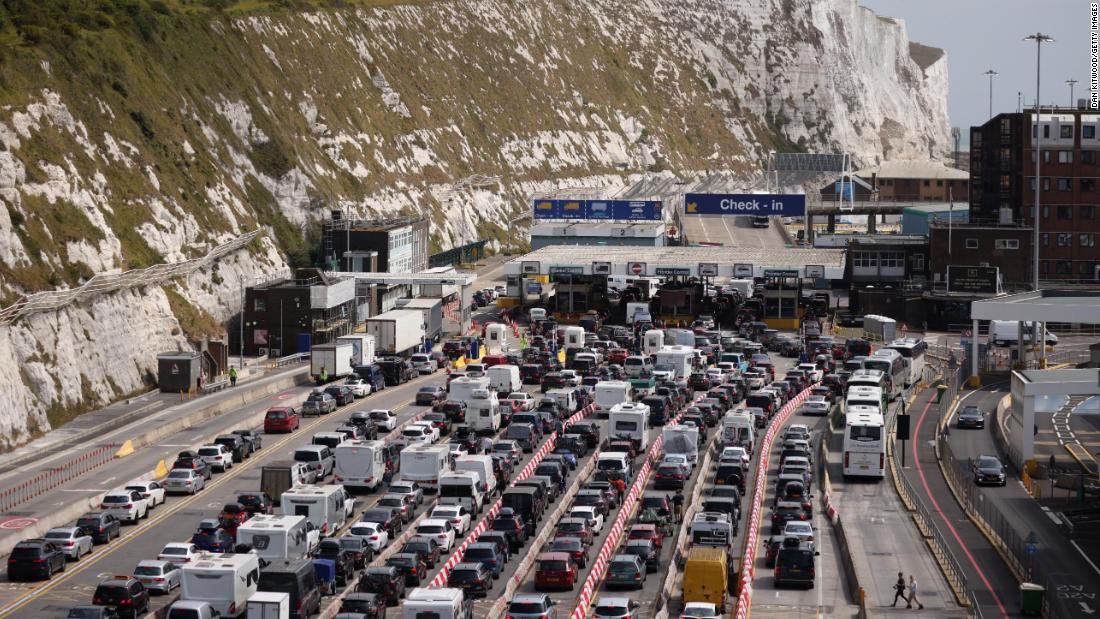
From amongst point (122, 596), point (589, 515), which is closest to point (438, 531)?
point (589, 515)

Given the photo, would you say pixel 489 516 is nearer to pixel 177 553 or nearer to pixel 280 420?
pixel 177 553

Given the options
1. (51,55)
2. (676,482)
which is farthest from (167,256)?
(676,482)

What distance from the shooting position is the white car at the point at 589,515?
5247cm

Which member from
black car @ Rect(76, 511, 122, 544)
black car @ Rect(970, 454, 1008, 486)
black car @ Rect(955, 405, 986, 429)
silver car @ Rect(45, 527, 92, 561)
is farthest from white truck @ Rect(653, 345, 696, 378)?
silver car @ Rect(45, 527, 92, 561)

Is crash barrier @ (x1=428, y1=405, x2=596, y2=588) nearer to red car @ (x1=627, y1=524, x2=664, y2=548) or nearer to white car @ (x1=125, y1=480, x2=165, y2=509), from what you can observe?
red car @ (x1=627, y1=524, x2=664, y2=548)

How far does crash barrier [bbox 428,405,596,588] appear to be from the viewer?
45.8m

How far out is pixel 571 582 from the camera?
153 ft

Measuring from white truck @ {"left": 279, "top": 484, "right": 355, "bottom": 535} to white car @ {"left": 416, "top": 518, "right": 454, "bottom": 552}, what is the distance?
9.66ft

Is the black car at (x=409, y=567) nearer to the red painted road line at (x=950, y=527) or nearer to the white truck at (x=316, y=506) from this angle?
the white truck at (x=316, y=506)

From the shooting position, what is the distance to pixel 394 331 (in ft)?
309

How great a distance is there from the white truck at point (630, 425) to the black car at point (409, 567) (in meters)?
20.9

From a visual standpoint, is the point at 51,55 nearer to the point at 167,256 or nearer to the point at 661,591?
the point at 167,256

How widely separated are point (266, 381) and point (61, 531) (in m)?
35.1

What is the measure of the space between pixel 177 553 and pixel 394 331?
47.4 metres
